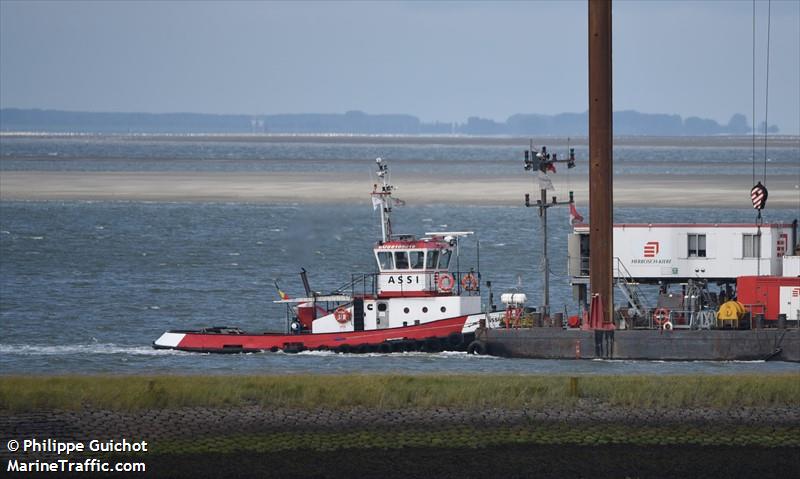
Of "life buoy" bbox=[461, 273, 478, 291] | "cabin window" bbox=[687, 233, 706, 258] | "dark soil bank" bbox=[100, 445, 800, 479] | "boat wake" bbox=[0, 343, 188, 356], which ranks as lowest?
"dark soil bank" bbox=[100, 445, 800, 479]

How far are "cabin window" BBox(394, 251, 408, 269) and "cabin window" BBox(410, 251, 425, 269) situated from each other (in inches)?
8.2

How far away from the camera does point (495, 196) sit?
454 ft

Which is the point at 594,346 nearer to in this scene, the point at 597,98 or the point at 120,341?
the point at 597,98

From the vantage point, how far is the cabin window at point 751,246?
4894 cm

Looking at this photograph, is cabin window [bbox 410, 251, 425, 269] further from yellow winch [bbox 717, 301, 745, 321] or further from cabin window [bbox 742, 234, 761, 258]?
cabin window [bbox 742, 234, 761, 258]

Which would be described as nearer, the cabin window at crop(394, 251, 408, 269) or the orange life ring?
the orange life ring

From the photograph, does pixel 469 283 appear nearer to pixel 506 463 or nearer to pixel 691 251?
pixel 691 251

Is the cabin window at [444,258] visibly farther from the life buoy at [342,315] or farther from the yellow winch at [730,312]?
the yellow winch at [730,312]

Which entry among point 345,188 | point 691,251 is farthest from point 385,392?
point 345,188

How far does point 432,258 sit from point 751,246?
1016 cm

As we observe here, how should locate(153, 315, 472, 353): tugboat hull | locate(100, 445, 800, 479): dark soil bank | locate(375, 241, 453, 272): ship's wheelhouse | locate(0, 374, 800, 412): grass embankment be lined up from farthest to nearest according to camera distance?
locate(375, 241, 453, 272): ship's wheelhouse → locate(153, 315, 472, 353): tugboat hull → locate(0, 374, 800, 412): grass embankment → locate(100, 445, 800, 479): dark soil bank

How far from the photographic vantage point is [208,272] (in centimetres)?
7412

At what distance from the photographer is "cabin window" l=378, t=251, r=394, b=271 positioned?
51.3 m

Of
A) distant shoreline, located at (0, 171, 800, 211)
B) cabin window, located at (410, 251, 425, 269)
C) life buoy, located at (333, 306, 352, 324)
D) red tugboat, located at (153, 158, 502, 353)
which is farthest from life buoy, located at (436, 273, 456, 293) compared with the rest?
distant shoreline, located at (0, 171, 800, 211)
